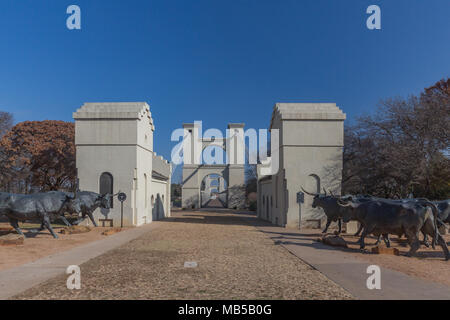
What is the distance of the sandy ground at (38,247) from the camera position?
10152 millimetres

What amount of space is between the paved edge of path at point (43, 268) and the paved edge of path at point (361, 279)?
6703mm

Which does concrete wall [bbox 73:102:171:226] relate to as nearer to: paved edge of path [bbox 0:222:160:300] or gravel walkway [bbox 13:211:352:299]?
paved edge of path [bbox 0:222:160:300]

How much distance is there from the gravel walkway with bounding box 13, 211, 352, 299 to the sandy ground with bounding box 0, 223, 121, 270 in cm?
206

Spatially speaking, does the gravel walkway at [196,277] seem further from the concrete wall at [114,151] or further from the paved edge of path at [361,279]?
the concrete wall at [114,151]

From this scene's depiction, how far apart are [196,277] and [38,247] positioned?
769 centimetres

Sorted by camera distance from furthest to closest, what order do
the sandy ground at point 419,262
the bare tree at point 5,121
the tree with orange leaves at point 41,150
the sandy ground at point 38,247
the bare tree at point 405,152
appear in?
A: the bare tree at point 5,121, the tree with orange leaves at point 41,150, the bare tree at point 405,152, the sandy ground at point 38,247, the sandy ground at point 419,262

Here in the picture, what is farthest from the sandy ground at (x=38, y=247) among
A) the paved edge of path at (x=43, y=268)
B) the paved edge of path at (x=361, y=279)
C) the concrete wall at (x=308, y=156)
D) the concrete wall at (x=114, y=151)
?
the concrete wall at (x=308, y=156)

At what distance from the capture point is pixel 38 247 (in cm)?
1266

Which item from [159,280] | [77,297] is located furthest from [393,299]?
[77,297]

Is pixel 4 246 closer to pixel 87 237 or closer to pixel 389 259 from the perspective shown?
pixel 87 237

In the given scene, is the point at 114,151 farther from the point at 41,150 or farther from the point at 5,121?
the point at 5,121

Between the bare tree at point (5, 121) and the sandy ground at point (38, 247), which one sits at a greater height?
the bare tree at point (5, 121)

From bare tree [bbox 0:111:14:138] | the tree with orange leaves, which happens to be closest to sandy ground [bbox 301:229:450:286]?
the tree with orange leaves

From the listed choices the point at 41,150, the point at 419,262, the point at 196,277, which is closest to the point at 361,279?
the point at 196,277
